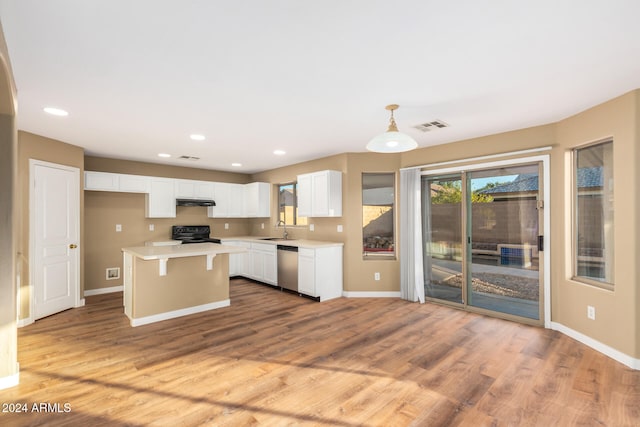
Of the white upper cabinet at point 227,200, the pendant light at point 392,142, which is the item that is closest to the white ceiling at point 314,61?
the pendant light at point 392,142

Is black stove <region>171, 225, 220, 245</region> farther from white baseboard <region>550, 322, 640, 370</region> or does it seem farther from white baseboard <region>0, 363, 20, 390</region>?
white baseboard <region>550, 322, 640, 370</region>

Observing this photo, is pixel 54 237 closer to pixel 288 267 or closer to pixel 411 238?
pixel 288 267

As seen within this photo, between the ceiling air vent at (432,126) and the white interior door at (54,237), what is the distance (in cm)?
493

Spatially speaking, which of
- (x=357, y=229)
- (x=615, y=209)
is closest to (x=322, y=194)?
(x=357, y=229)

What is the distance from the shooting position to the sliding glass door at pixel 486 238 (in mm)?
3818

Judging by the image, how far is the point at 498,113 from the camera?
320 cm

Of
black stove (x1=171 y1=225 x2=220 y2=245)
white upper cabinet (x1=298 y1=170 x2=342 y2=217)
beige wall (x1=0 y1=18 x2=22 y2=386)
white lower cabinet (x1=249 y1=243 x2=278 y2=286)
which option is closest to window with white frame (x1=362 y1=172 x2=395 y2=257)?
white upper cabinet (x1=298 y1=170 x2=342 y2=217)

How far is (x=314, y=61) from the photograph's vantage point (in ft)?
6.98

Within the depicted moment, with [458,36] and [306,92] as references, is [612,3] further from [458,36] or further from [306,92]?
[306,92]

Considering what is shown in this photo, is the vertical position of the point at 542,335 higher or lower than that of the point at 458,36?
Result: lower

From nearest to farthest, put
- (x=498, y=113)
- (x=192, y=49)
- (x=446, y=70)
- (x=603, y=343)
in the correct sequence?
(x=192, y=49) → (x=446, y=70) → (x=603, y=343) → (x=498, y=113)

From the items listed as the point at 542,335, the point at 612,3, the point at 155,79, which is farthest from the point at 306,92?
the point at 542,335

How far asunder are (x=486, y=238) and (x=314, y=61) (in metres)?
3.41

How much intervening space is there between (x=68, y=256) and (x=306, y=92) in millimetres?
4272
